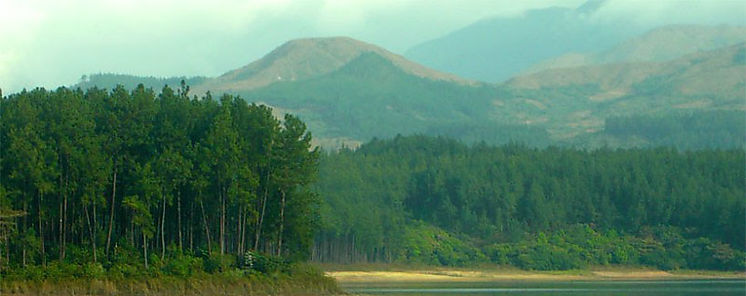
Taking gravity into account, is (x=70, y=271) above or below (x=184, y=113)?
below

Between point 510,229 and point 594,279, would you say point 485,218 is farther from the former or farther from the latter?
point 594,279

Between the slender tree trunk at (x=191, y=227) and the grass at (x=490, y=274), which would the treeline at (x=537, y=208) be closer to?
the grass at (x=490, y=274)

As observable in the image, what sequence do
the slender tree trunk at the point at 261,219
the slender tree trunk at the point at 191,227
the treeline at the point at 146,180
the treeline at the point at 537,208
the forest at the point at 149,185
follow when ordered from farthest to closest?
the treeline at the point at 537,208, the slender tree trunk at the point at 261,219, the slender tree trunk at the point at 191,227, the treeline at the point at 146,180, the forest at the point at 149,185

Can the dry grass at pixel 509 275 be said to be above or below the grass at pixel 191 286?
below

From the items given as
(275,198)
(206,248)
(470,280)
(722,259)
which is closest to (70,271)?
(206,248)

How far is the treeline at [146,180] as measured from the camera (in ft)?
241

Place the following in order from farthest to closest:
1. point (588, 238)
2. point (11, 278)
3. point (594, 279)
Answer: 1. point (588, 238)
2. point (594, 279)
3. point (11, 278)

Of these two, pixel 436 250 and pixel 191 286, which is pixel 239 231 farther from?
pixel 436 250

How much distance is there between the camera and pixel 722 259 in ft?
466

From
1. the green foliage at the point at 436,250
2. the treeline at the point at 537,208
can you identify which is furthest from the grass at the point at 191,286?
the green foliage at the point at 436,250

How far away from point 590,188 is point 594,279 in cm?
3470

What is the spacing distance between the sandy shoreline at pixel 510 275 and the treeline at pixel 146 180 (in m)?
35.6

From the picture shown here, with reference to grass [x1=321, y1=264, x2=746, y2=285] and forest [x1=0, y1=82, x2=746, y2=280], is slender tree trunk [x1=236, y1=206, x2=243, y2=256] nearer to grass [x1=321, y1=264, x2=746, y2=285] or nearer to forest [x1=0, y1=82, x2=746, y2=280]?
forest [x1=0, y1=82, x2=746, y2=280]

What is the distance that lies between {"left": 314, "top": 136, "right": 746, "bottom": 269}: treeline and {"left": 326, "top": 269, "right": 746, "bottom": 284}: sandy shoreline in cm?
302
